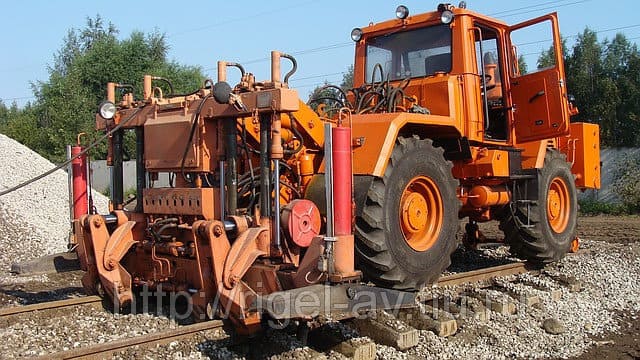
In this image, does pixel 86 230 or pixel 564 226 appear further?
pixel 564 226

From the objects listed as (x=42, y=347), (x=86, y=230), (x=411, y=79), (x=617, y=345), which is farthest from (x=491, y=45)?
(x=42, y=347)

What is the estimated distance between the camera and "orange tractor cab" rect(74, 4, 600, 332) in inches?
210

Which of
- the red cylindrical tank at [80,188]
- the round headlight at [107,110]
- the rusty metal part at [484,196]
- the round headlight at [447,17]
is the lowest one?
the rusty metal part at [484,196]

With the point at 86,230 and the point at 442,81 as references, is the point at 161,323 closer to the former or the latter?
the point at 86,230

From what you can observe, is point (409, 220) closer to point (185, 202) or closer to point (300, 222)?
point (300, 222)

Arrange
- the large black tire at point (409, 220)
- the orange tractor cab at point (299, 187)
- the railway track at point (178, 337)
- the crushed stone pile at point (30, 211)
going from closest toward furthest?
the railway track at point (178, 337)
the orange tractor cab at point (299, 187)
the large black tire at point (409, 220)
the crushed stone pile at point (30, 211)

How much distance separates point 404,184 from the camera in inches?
244

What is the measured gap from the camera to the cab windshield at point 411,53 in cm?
805

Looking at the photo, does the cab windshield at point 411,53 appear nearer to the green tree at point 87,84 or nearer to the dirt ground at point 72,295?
the dirt ground at point 72,295

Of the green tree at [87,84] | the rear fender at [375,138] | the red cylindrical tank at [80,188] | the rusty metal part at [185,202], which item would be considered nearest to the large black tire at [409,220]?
the rear fender at [375,138]

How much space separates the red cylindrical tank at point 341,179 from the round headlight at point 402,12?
3.36 metres

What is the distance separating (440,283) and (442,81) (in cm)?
226

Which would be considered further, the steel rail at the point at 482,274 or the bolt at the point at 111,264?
the steel rail at the point at 482,274

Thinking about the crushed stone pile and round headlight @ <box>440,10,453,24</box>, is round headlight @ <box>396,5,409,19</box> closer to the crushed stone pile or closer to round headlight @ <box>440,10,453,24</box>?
round headlight @ <box>440,10,453,24</box>
